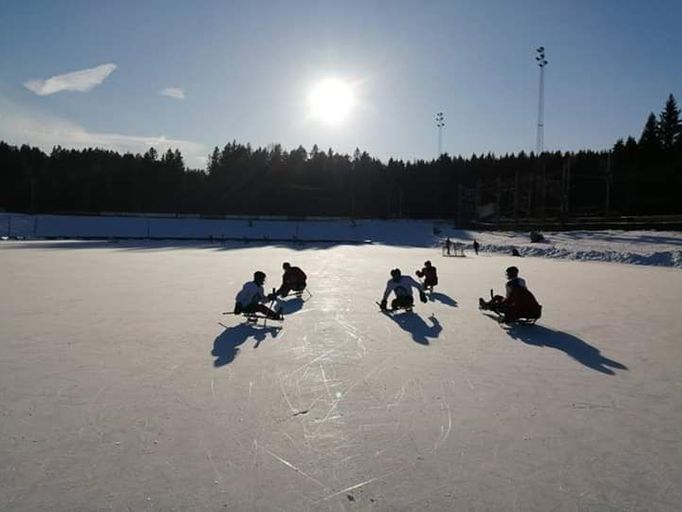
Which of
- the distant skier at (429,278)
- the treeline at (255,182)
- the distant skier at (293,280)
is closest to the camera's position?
the distant skier at (293,280)

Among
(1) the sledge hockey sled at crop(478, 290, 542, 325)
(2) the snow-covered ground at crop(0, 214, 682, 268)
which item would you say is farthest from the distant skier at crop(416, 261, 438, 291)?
(2) the snow-covered ground at crop(0, 214, 682, 268)

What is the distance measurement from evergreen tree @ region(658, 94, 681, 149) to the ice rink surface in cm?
7153

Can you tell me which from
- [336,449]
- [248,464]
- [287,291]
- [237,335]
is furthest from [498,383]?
[287,291]

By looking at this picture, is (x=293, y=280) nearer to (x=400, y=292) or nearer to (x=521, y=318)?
(x=400, y=292)

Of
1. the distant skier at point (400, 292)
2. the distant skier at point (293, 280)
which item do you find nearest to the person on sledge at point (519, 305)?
the distant skier at point (400, 292)

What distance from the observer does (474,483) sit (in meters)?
3.49

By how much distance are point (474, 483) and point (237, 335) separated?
527cm

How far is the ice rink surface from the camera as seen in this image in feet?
11.1

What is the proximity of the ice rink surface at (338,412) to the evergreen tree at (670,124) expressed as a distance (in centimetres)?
7153

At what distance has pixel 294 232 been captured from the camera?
57.3 metres

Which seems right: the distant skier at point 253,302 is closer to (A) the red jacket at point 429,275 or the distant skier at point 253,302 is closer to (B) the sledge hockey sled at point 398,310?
(B) the sledge hockey sled at point 398,310

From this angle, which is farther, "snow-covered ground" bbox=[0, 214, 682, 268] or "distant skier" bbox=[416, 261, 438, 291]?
A: "snow-covered ground" bbox=[0, 214, 682, 268]

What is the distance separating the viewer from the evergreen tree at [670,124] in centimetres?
6838

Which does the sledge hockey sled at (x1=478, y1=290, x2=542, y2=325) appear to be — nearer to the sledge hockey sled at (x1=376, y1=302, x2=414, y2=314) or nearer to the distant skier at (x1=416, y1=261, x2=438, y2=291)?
the sledge hockey sled at (x1=376, y1=302, x2=414, y2=314)
